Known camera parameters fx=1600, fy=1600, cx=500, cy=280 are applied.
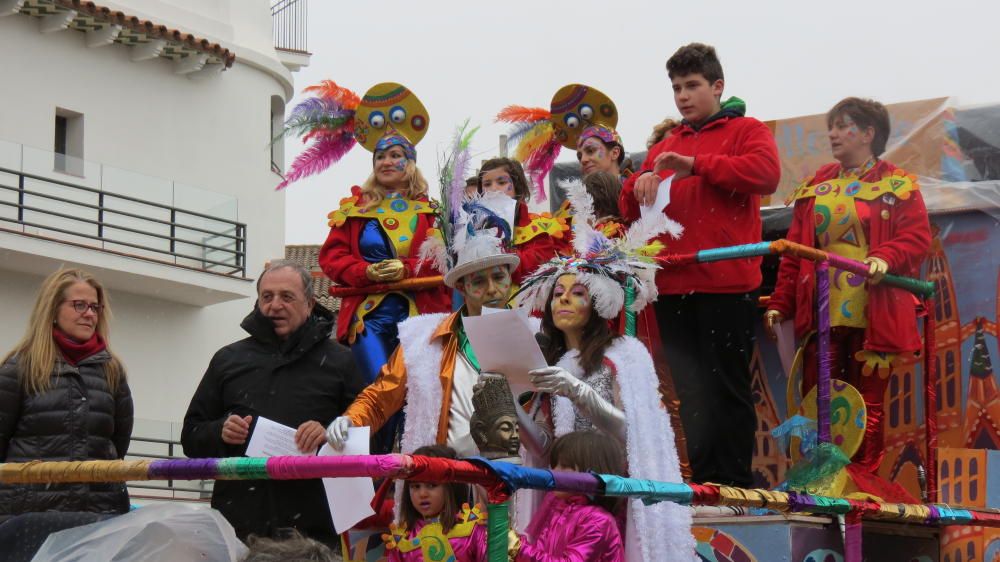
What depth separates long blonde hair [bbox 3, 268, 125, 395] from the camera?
6.14 meters

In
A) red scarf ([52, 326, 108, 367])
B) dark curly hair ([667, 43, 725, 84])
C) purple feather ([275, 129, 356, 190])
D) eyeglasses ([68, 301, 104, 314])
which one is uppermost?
dark curly hair ([667, 43, 725, 84])

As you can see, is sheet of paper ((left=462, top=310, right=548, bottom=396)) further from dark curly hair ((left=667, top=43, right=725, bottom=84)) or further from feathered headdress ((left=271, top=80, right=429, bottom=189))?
feathered headdress ((left=271, top=80, right=429, bottom=189))

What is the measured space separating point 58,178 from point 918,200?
1506 centimetres

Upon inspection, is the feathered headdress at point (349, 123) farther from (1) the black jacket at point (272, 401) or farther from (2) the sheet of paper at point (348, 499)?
(2) the sheet of paper at point (348, 499)

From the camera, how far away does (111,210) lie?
69.9 ft

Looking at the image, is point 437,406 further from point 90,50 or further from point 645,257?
point 90,50

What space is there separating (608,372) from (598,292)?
0.35 meters

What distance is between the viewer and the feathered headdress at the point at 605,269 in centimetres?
620

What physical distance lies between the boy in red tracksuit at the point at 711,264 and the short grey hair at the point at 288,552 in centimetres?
267

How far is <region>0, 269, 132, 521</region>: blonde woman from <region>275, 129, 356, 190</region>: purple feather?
3023 mm

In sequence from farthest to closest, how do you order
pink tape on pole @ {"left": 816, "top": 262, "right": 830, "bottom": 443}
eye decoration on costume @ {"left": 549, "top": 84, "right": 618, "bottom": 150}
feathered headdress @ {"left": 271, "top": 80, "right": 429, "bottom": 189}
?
eye decoration on costume @ {"left": 549, "top": 84, "right": 618, "bottom": 150} → feathered headdress @ {"left": 271, "top": 80, "right": 429, "bottom": 189} → pink tape on pole @ {"left": 816, "top": 262, "right": 830, "bottom": 443}

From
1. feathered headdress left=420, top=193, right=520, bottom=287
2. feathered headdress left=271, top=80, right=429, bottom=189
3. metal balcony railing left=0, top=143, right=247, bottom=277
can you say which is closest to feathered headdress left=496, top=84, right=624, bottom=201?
feathered headdress left=271, top=80, right=429, bottom=189

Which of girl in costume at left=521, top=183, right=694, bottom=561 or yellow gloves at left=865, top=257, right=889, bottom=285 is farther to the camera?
yellow gloves at left=865, top=257, right=889, bottom=285

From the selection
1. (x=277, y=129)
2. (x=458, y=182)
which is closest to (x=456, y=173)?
(x=458, y=182)
